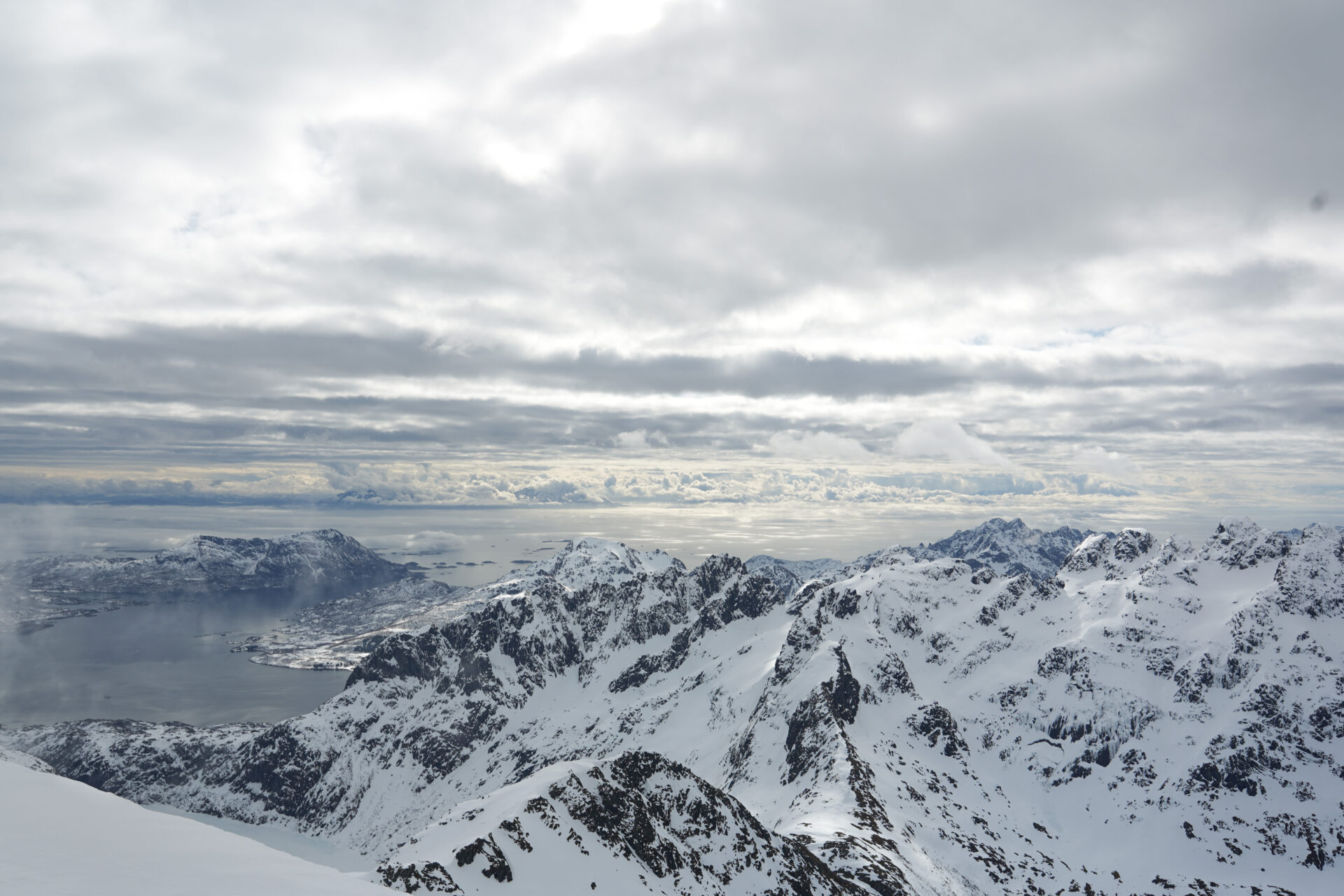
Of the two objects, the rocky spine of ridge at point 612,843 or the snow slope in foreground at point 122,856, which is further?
the rocky spine of ridge at point 612,843

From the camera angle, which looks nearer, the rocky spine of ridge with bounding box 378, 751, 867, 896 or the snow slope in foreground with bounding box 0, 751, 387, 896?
the snow slope in foreground with bounding box 0, 751, 387, 896

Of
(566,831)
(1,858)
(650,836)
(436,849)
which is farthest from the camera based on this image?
(650,836)

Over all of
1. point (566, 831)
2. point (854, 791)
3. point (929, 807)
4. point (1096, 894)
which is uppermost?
point (566, 831)

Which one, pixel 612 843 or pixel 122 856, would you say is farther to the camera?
pixel 612 843

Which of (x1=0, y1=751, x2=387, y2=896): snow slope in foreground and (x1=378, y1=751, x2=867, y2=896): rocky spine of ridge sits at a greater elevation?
(x1=0, y1=751, x2=387, y2=896): snow slope in foreground

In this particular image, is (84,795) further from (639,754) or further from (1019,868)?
(1019,868)

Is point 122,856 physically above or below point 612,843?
above

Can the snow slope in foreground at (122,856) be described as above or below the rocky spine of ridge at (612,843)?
above

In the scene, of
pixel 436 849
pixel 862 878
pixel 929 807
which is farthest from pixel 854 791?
pixel 436 849
